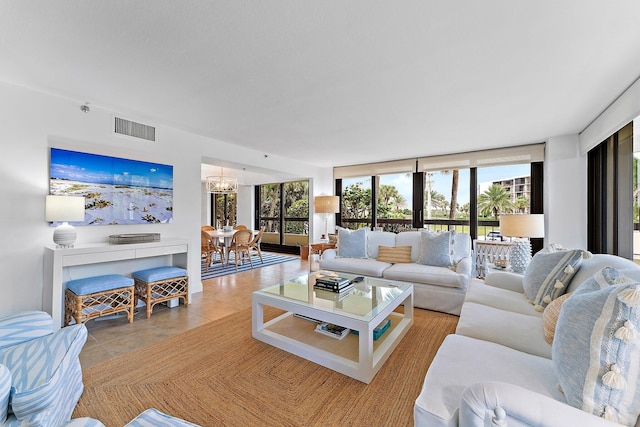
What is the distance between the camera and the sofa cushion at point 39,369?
1.13 meters

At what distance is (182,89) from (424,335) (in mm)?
3295

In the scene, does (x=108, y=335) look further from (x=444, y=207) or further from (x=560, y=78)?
(x=444, y=207)

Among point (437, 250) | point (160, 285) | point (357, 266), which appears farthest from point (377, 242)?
point (160, 285)

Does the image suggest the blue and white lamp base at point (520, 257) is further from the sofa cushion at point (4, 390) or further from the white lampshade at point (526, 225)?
the sofa cushion at point (4, 390)

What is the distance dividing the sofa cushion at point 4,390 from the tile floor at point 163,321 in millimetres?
1101

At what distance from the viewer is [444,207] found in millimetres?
5523

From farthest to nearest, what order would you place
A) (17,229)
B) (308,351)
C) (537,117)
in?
(537,117)
(17,229)
(308,351)

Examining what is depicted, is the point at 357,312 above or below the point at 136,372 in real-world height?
above

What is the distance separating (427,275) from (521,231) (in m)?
1.41

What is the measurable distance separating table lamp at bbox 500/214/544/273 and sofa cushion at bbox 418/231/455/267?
27.0 inches

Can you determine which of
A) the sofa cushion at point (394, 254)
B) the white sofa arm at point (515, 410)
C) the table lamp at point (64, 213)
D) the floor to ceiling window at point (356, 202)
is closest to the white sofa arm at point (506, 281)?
the sofa cushion at point (394, 254)

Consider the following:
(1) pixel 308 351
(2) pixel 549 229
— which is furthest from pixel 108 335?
(2) pixel 549 229

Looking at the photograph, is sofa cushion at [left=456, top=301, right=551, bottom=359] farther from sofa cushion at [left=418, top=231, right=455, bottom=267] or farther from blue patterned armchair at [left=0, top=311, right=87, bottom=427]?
blue patterned armchair at [left=0, top=311, right=87, bottom=427]

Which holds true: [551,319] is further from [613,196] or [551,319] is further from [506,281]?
[613,196]
